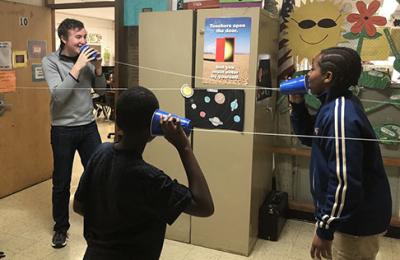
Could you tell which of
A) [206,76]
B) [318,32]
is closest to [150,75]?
[206,76]

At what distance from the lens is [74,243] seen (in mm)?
2861

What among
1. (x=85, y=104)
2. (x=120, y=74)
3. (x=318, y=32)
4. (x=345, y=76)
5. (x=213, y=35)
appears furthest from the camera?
(x=120, y=74)

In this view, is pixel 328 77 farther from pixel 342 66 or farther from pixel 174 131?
pixel 174 131

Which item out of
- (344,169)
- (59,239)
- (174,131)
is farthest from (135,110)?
(59,239)

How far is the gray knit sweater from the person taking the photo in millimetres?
2662

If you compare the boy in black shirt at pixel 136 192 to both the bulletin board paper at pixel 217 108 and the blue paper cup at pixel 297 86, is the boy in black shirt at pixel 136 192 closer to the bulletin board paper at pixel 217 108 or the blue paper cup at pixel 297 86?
the blue paper cup at pixel 297 86

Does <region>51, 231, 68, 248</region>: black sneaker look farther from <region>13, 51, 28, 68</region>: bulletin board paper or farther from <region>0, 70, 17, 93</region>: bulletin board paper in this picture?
<region>13, 51, 28, 68</region>: bulletin board paper

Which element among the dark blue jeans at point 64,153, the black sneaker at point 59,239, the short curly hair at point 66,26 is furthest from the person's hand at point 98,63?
the black sneaker at point 59,239

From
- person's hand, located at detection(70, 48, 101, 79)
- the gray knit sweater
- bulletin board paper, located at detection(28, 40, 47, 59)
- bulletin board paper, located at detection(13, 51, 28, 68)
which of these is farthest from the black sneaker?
bulletin board paper, located at detection(28, 40, 47, 59)

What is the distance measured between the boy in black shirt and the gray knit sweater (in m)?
1.53

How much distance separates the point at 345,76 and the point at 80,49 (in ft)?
5.81

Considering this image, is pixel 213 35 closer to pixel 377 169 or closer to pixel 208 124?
pixel 208 124

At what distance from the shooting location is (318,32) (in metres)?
3.03

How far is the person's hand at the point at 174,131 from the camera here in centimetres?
119
